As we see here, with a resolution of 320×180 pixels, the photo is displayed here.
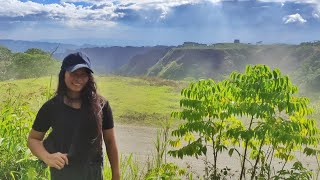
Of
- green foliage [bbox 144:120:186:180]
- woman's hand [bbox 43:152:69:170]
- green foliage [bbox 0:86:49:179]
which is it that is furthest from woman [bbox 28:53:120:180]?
green foliage [bbox 144:120:186:180]

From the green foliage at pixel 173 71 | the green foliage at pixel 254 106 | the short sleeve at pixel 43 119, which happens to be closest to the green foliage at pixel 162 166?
the green foliage at pixel 254 106

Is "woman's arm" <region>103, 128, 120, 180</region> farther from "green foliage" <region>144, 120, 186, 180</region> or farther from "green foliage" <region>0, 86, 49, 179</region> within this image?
"green foliage" <region>0, 86, 49, 179</region>

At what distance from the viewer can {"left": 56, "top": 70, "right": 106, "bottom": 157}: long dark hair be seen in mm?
3109

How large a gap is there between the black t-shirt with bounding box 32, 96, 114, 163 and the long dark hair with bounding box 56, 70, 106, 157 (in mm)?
24

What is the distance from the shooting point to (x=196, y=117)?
6113 mm

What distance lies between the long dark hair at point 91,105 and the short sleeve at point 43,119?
0.13m

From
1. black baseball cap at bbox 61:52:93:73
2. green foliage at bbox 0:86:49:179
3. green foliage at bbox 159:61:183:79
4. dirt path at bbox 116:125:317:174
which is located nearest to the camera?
black baseball cap at bbox 61:52:93:73

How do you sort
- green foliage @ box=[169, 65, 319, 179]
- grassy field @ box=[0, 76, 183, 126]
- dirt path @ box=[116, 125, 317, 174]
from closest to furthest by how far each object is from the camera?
green foliage @ box=[169, 65, 319, 179] → dirt path @ box=[116, 125, 317, 174] → grassy field @ box=[0, 76, 183, 126]

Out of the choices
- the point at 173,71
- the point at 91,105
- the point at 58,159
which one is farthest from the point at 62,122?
the point at 173,71

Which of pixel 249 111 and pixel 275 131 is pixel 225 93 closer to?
pixel 249 111

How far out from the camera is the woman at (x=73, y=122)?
3.09 meters

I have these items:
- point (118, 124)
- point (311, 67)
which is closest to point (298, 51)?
point (311, 67)

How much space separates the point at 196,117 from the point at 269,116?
95 cm

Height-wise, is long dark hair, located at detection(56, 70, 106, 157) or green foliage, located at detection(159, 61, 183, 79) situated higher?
long dark hair, located at detection(56, 70, 106, 157)
